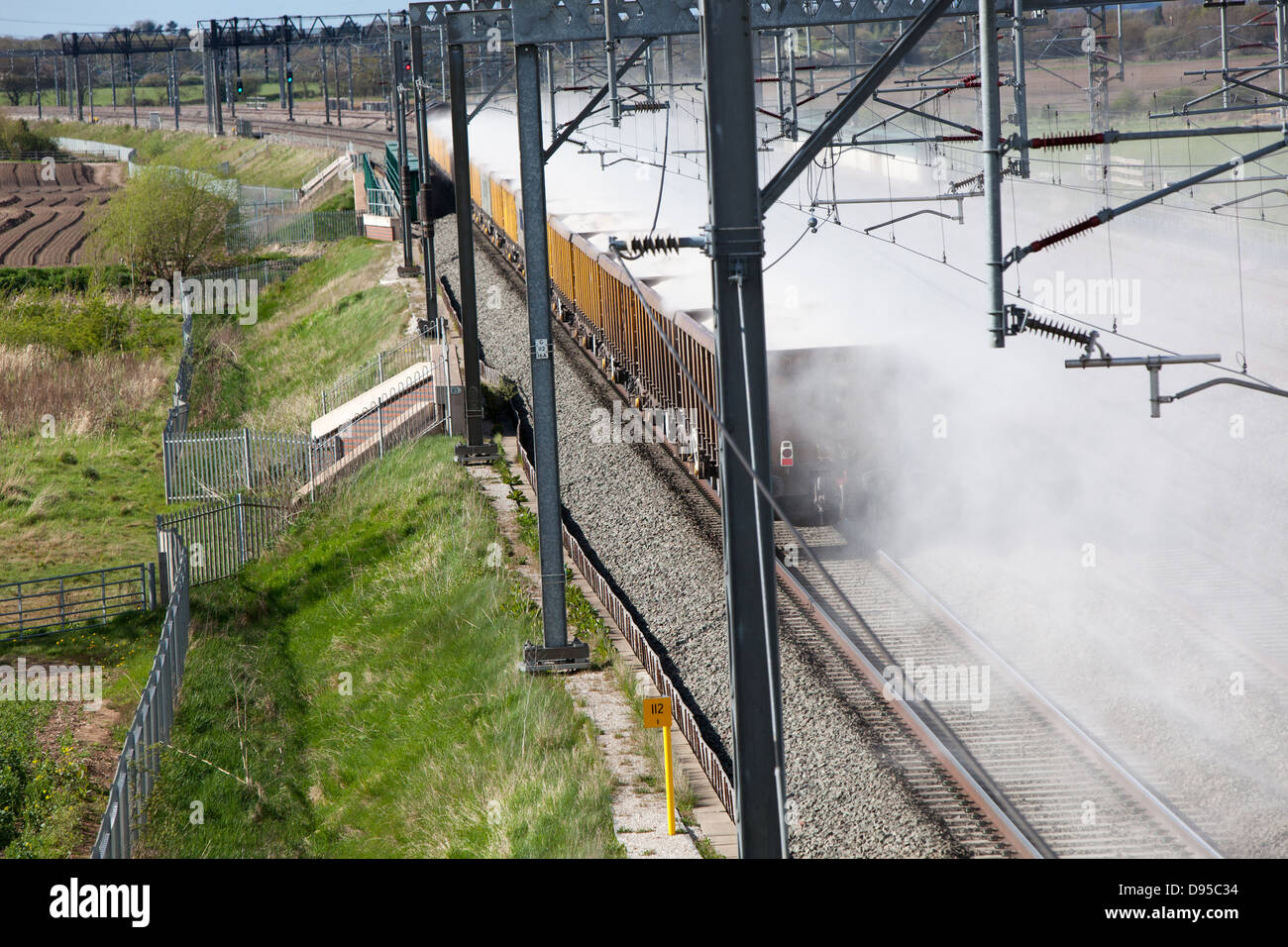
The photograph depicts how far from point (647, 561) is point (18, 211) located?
6433 centimetres

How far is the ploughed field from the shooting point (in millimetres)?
53459

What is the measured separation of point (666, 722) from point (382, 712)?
16.3 feet

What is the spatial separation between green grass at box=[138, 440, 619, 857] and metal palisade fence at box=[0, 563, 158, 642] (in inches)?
37.9

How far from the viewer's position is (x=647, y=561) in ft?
52.0

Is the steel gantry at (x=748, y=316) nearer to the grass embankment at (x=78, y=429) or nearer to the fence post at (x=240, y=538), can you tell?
the fence post at (x=240, y=538)

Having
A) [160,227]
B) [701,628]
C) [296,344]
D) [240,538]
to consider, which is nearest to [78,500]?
[240,538]

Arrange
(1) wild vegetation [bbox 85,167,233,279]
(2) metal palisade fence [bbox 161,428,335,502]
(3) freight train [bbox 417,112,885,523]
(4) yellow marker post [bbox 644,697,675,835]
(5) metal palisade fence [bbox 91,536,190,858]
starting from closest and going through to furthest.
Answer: (4) yellow marker post [bbox 644,697,675,835], (5) metal palisade fence [bbox 91,536,190,858], (3) freight train [bbox 417,112,885,523], (2) metal palisade fence [bbox 161,428,335,502], (1) wild vegetation [bbox 85,167,233,279]

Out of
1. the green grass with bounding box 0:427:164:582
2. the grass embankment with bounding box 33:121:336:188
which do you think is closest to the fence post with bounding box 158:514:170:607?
the green grass with bounding box 0:427:164:582

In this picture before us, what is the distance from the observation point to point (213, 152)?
80.6 metres

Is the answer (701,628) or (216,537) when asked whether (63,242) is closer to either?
(216,537)

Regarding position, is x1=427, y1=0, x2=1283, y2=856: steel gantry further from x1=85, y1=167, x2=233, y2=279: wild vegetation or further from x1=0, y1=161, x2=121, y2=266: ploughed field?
x1=0, y1=161, x2=121, y2=266: ploughed field

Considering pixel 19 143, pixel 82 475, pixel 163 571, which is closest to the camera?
pixel 163 571

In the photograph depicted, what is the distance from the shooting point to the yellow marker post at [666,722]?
8938mm

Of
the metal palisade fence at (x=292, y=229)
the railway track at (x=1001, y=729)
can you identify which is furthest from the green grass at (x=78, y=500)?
the metal palisade fence at (x=292, y=229)
